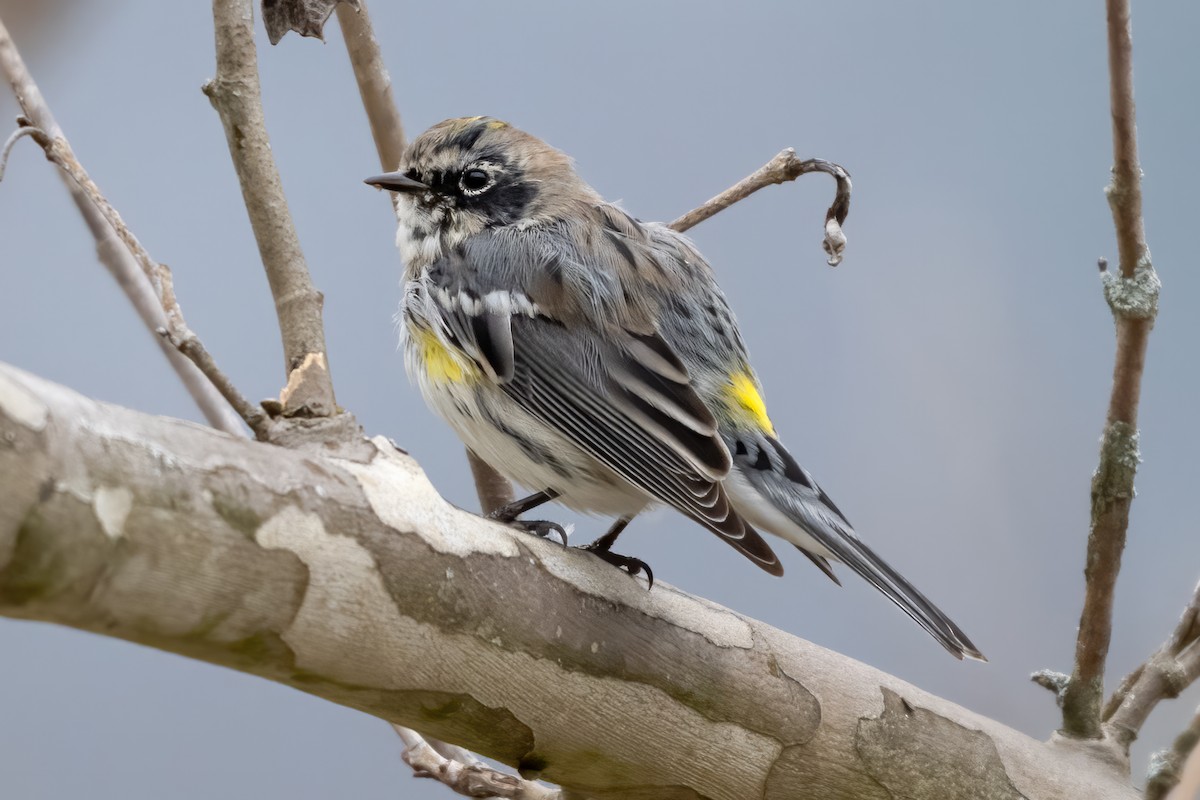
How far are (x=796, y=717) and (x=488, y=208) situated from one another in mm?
1366

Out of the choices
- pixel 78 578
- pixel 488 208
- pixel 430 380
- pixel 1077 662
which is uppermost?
pixel 488 208

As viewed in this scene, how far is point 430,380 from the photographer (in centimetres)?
236

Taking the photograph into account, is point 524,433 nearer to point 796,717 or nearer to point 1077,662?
point 796,717

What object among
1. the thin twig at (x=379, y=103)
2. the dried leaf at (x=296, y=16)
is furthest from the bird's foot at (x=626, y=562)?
the dried leaf at (x=296, y=16)

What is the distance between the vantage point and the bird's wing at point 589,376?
2031 mm

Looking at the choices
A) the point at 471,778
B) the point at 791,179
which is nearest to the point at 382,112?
the point at 791,179

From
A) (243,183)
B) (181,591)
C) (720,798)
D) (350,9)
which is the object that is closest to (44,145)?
(243,183)

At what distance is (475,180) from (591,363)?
0.64 m

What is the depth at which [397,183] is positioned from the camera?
2.58 m

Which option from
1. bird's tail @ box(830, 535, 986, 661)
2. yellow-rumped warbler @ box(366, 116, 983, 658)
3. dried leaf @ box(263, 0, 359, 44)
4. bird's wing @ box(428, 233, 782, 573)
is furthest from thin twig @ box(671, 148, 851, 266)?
dried leaf @ box(263, 0, 359, 44)

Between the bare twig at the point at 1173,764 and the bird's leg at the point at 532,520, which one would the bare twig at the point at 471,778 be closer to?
the bird's leg at the point at 532,520

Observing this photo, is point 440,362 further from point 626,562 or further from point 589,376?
point 626,562

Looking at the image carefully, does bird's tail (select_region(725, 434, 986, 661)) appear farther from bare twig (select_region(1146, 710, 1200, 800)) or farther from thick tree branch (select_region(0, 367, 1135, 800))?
bare twig (select_region(1146, 710, 1200, 800))

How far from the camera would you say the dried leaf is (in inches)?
83.6
